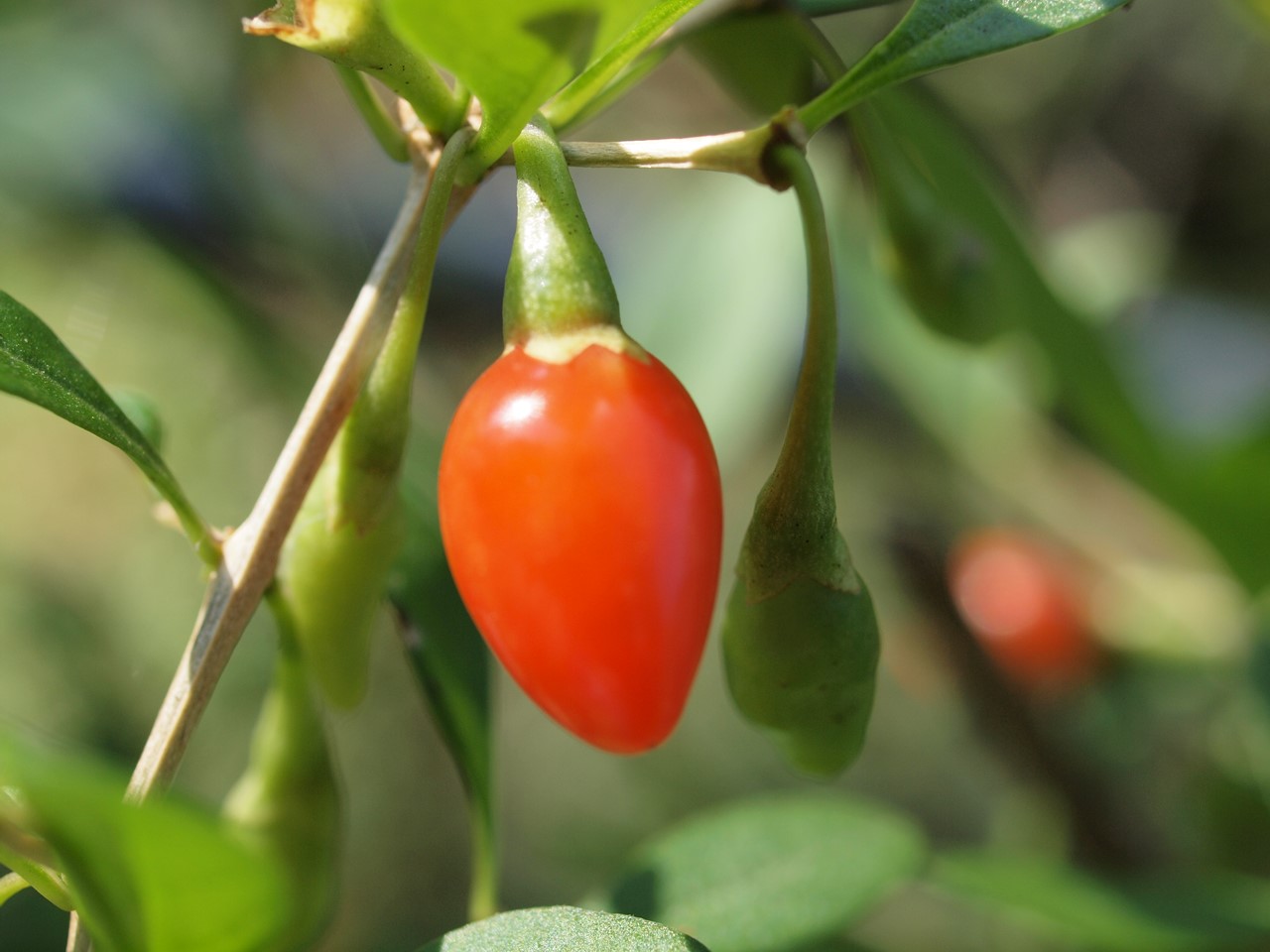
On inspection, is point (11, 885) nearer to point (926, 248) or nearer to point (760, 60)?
point (926, 248)

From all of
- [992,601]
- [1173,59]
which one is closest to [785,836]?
[992,601]

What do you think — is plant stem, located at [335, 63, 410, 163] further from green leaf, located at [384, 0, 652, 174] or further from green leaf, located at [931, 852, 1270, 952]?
green leaf, located at [931, 852, 1270, 952]

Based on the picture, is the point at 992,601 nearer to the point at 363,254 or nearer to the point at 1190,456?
the point at 1190,456

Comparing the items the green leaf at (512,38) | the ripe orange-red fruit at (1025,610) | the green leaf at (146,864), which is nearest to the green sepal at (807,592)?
the green leaf at (512,38)

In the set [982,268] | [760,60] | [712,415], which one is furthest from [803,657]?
[712,415]

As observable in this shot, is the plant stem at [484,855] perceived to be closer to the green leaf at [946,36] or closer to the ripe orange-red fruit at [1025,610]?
the green leaf at [946,36]

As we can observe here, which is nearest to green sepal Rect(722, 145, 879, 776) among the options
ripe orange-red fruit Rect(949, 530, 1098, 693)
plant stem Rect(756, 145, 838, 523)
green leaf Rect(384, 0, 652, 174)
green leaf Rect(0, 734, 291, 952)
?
plant stem Rect(756, 145, 838, 523)
